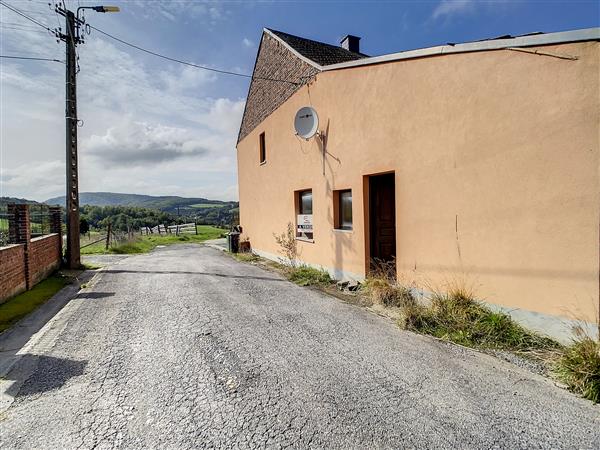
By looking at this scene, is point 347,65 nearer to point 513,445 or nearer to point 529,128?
point 529,128

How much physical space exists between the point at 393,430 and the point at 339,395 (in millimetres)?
653

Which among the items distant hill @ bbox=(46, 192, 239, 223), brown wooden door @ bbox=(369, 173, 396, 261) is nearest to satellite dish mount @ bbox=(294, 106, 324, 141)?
brown wooden door @ bbox=(369, 173, 396, 261)

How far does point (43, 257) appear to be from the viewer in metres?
9.27

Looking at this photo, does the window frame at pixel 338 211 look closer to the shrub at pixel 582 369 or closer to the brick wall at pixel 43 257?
the shrub at pixel 582 369

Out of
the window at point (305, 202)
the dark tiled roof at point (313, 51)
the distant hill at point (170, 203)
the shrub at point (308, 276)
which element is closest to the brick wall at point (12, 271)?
the shrub at point (308, 276)

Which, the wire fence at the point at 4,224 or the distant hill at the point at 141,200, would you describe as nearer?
the wire fence at the point at 4,224

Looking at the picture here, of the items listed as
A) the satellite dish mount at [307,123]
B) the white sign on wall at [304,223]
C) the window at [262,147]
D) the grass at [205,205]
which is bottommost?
the white sign on wall at [304,223]

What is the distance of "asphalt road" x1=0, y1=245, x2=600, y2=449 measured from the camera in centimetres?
273

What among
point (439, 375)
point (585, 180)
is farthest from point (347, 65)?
point (439, 375)

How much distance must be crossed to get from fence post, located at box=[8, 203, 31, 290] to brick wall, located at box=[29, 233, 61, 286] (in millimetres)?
192

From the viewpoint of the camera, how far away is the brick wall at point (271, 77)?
10766 millimetres

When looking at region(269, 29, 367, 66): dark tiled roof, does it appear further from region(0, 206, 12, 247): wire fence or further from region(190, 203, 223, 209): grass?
region(190, 203, 223, 209): grass

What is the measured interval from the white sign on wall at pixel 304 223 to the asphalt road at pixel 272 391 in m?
4.68

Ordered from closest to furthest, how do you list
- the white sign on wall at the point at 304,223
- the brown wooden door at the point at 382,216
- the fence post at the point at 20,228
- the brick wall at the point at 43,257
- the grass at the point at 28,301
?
the grass at the point at 28,301
the fence post at the point at 20,228
the brown wooden door at the point at 382,216
the brick wall at the point at 43,257
the white sign on wall at the point at 304,223
